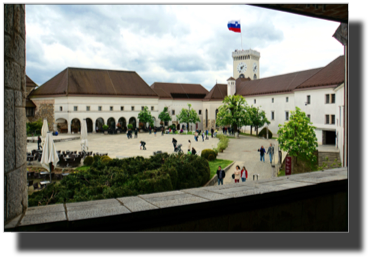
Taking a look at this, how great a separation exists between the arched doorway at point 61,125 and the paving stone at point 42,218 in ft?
180

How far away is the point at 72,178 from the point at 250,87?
57490 mm

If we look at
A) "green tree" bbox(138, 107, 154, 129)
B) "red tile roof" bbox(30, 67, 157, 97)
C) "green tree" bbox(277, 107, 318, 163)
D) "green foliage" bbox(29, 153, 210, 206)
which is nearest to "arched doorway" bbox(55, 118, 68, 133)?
"red tile roof" bbox(30, 67, 157, 97)

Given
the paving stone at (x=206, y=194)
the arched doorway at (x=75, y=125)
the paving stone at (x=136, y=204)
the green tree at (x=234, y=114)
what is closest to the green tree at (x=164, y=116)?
the arched doorway at (x=75, y=125)

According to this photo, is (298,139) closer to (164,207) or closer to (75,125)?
(164,207)

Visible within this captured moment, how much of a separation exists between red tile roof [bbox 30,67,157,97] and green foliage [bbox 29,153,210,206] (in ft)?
144

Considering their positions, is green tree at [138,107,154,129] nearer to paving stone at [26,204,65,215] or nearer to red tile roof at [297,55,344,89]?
red tile roof at [297,55,344,89]

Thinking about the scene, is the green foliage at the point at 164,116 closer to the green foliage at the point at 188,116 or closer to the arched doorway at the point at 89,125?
the green foliage at the point at 188,116

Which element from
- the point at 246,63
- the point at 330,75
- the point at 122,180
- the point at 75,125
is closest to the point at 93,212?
the point at 122,180

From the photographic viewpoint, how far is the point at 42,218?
7.74 ft

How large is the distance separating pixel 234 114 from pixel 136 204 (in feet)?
153

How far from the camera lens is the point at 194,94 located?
72375 mm

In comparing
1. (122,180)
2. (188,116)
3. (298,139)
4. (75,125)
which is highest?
(188,116)

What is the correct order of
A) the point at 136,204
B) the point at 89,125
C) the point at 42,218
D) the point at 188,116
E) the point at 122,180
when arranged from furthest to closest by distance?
the point at 188,116
the point at 89,125
the point at 122,180
the point at 136,204
the point at 42,218
